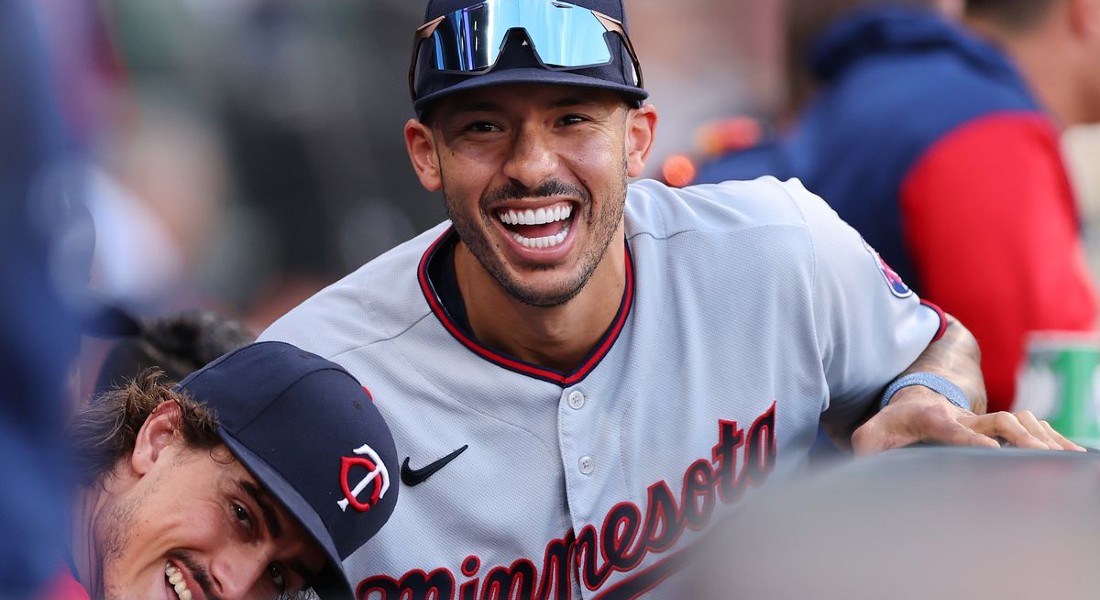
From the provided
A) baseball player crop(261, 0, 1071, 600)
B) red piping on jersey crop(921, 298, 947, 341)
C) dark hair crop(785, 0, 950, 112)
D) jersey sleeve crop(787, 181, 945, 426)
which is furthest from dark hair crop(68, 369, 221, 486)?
dark hair crop(785, 0, 950, 112)

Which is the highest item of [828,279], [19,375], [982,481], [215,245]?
[19,375]

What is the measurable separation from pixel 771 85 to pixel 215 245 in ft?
9.35

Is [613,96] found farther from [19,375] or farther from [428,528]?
[19,375]

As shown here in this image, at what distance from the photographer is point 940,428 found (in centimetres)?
235

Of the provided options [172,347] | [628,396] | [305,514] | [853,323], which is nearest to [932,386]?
[853,323]

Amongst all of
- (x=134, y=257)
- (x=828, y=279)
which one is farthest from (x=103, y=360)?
(x=134, y=257)

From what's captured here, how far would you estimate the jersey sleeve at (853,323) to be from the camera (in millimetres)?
2871

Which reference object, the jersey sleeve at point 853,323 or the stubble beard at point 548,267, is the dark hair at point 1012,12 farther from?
the stubble beard at point 548,267

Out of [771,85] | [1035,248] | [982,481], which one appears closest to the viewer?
[982,481]

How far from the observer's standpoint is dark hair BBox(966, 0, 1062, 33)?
420 centimetres

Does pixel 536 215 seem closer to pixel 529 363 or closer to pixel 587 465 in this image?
pixel 529 363

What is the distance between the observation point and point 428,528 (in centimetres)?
272

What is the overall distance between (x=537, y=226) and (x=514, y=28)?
350 millimetres

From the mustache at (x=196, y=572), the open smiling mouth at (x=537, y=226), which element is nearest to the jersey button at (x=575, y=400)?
the open smiling mouth at (x=537, y=226)
